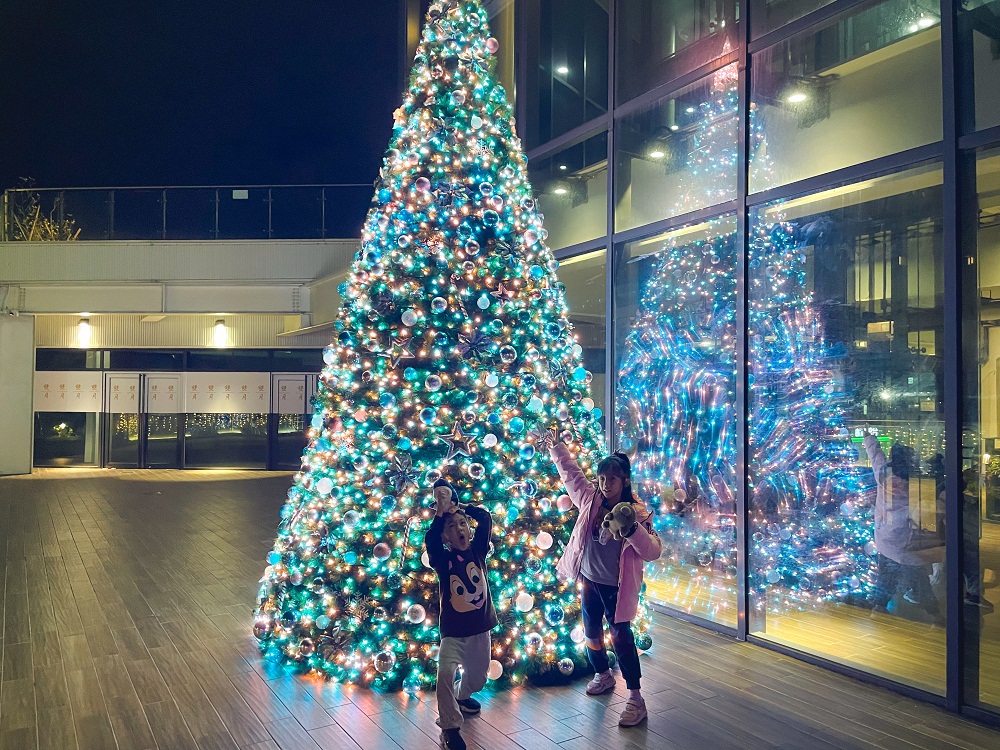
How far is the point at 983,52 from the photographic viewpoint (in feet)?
13.5

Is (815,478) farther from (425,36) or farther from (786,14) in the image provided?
(425,36)

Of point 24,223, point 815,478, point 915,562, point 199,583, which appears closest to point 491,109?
point 815,478

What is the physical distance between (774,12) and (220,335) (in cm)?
1421

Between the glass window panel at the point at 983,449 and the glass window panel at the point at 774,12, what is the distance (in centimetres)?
180

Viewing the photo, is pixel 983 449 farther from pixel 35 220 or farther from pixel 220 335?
pixel 35 220

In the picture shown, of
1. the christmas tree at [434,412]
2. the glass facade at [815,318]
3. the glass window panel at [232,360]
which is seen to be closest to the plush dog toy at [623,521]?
the christmas tree at [434,412]

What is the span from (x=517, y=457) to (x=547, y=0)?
5785mm

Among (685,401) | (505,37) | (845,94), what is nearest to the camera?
(845,94)

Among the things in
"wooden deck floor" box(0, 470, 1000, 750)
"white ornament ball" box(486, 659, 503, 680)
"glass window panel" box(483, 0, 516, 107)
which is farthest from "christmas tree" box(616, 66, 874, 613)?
"glass window panel" box(483, 0, 516, 107)

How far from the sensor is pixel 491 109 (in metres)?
4.89

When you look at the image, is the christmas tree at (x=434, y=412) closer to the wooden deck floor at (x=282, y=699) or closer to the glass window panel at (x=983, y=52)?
the wooden deck floor at (x=282, y=699)

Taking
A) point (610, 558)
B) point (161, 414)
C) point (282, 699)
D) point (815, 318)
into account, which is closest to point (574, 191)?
point (815, 318)

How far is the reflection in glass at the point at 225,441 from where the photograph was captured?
55.8 feet

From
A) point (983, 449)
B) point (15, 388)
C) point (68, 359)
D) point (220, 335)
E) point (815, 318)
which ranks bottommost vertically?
point (983, 449)
